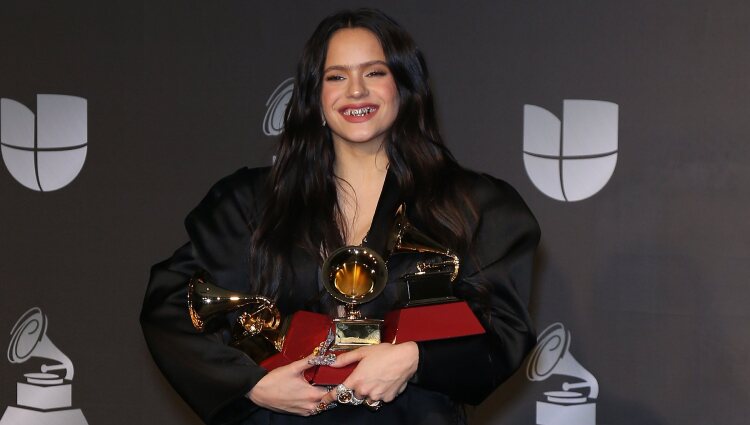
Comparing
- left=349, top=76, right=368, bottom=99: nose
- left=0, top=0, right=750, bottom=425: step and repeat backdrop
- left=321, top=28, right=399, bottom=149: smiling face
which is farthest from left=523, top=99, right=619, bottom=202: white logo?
left=349, top=76, right=368, bottom=99: nose

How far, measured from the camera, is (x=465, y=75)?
3.81m

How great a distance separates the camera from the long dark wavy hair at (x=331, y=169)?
8.51ft

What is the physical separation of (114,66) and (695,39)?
88.2 inches

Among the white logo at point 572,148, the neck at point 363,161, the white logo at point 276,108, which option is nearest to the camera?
the neck at point 363,161

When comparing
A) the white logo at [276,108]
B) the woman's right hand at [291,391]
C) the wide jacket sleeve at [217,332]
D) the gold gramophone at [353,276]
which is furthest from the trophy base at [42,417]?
the gold gramophone at [353,276]

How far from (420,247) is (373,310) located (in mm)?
194

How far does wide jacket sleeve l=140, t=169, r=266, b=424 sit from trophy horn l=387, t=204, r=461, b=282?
39 centimetres

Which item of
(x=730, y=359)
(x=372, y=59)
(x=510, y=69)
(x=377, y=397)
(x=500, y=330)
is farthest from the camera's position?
(x=510, y=69)

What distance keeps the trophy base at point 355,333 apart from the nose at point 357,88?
59 centimetres

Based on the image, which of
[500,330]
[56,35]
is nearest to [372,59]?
[500,330]

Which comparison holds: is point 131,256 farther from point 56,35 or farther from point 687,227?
point 687,227

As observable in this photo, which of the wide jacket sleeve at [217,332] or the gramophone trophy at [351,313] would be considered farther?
the wide jacket sleeve at [217,332]

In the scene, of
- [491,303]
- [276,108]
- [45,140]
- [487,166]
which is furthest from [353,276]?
[45,140]

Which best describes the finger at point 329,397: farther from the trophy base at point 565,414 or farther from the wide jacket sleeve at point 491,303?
the trophy base at point 565,414
